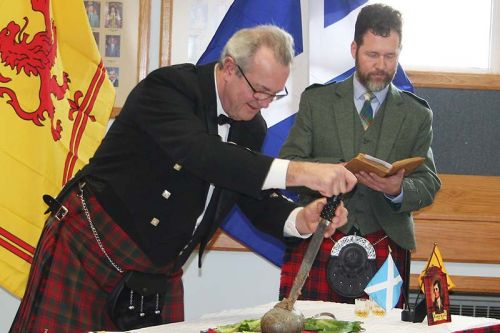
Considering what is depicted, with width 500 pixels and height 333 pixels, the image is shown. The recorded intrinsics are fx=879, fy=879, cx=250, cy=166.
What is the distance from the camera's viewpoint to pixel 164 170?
9.06ft

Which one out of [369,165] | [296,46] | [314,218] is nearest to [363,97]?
[296,46]

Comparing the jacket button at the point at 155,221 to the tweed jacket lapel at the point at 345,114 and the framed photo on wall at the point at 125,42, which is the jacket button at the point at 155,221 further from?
the framed photo on wall at the point at 125,42

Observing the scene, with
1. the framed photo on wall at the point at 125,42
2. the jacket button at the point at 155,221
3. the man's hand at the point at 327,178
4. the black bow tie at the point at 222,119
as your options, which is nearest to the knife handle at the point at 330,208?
the man's hand at the point at 327,178

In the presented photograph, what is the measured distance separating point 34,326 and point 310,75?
2116 millimetres

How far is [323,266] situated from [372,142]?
21.7 inches

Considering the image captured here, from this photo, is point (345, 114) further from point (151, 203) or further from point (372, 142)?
point (151, 203)

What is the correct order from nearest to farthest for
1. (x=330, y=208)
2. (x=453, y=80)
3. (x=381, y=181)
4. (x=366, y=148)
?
(x=330, y=208) → (x=381, y=181) → (x=366, y=148) → (x=453, y=80)

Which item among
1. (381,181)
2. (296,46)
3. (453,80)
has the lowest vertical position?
(381,181)

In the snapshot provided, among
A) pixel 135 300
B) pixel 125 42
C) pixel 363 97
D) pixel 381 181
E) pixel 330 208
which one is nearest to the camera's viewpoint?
pixel 330 208

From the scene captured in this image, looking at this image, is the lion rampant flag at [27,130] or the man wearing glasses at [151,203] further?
the lion rampant flag at [27,130]

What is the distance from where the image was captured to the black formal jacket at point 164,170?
2650mm

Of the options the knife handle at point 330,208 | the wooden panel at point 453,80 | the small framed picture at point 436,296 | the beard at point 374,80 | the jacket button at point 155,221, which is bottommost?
the small framed picture at point 436,296

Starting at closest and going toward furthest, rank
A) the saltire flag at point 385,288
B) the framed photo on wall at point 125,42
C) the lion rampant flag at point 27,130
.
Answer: the saltire flag at point 385,288 → the lion rampant flag at point 27,130 → the framed photo on wall at point 125,42

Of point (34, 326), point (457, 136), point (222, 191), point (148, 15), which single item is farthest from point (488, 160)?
point (34, 326)
